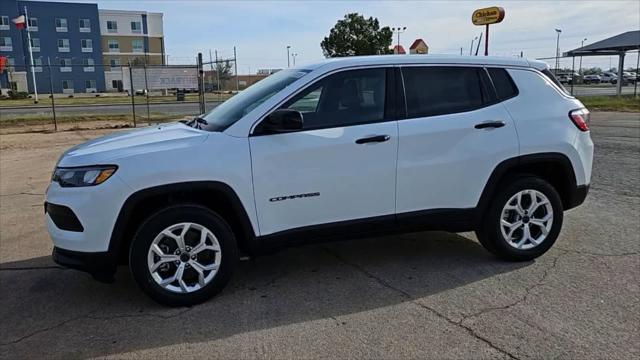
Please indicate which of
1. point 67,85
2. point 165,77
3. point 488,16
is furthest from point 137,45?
point 488,16

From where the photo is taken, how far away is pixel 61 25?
81.7 m

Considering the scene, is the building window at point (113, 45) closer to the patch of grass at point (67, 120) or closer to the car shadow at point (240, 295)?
the patch of grass at point (67, 120)

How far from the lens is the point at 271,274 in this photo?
15.6 ft

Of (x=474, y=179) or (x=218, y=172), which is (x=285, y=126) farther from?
(x=474, y=179)

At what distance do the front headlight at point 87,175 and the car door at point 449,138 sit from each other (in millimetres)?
2250

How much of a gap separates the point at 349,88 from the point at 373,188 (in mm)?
853

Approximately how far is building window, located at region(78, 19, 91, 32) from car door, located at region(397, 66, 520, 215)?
9060 centimetres

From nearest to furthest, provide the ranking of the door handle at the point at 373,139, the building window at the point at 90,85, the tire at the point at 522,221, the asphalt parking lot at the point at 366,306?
the asphalt parking lot at the point at 366,306 → the door handle at the point at 373,139 → the tire at the point at 522,221 → the building window at the point at 90,85

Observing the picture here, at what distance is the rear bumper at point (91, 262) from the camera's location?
3842mm

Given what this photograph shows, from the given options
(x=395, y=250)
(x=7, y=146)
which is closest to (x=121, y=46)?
(x=7, y=146)

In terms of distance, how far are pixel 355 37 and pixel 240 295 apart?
57.1 metres

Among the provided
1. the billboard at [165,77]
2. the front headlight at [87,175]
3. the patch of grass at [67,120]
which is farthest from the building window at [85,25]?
the front headlight at [87,175]

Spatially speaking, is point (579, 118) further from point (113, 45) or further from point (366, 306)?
point (113, 45)

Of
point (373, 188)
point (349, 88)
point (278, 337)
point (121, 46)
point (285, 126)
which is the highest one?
point (121, 46)
